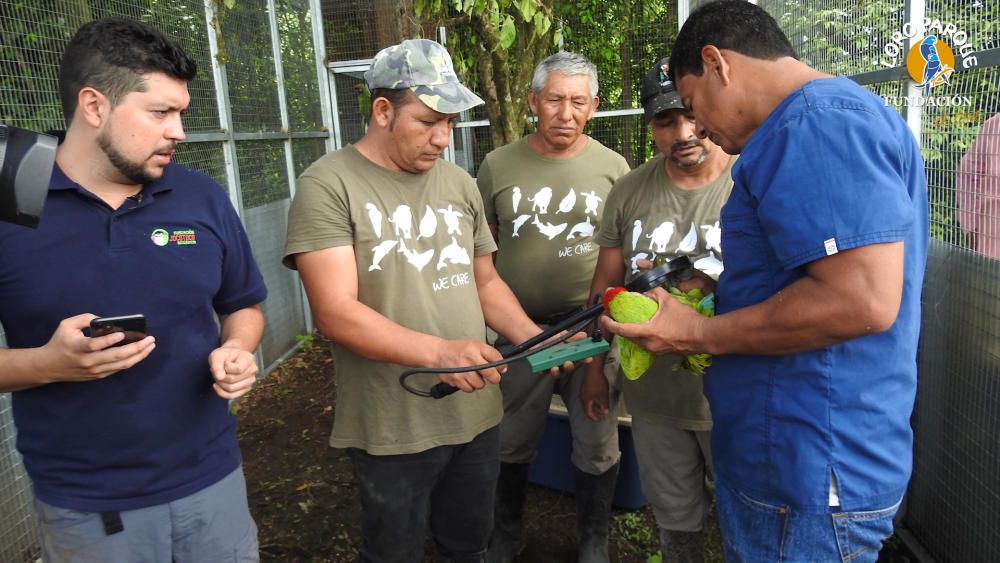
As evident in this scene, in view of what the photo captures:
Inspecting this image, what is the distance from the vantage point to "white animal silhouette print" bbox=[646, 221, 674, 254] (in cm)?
229

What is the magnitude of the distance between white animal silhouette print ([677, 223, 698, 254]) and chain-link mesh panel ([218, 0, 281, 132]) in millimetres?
3815

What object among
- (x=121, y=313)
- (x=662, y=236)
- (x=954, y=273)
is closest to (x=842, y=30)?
(x=954, y=273)

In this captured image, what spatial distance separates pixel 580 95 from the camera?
3.05 metres

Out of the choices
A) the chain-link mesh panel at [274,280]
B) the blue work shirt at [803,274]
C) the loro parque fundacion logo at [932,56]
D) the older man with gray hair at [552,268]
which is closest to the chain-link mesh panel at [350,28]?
the chain-link mesh panel at [274,280]

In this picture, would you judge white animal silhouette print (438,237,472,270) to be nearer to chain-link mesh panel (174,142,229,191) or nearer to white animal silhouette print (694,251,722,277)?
white animal silhouette print (694,251,722,277)

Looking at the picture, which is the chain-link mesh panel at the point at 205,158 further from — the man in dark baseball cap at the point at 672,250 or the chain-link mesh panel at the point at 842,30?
the chain-link mesh panel at the point at 842,30

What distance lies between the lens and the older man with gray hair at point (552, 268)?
3.00 metres

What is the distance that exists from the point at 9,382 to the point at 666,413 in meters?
1.87

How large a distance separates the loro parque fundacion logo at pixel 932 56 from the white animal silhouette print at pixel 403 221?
1881 millimetres

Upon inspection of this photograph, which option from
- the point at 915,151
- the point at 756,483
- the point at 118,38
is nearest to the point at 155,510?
the point at 118,38

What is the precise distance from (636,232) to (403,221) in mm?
834

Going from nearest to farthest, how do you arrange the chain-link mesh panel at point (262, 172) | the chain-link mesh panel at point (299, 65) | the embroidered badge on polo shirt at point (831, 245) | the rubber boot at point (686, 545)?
the embroidered badge on polo shirt at point (831, 245) < the rubber boot at point (686, 545) < the chain-link mesh panel at point (262, 172) < the chain-link mesh panel at point (299, 65)

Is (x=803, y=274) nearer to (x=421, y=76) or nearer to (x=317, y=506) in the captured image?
(x=421, y=76)

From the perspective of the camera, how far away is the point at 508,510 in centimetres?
311
